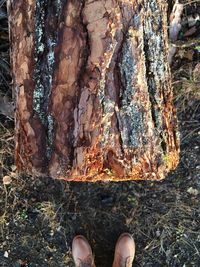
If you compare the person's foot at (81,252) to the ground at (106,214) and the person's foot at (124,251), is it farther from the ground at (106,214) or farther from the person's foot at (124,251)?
the person's foot at (124,251)

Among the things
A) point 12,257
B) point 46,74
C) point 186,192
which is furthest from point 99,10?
point 12,257

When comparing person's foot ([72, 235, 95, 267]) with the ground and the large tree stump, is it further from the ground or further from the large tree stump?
the large tree stump

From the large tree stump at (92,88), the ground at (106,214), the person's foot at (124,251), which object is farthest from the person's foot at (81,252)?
the large tree stump at (92,88)

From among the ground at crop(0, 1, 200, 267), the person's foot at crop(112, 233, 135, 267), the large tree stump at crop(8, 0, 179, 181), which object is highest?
the large tree stump at crop(8, 0, 179, 181)

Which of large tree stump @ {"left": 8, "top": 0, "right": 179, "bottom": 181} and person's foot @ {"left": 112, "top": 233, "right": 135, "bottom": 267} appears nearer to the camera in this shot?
large tree stump @ {"left": 8, "top": 0, "right": 179, "bottom": 181}

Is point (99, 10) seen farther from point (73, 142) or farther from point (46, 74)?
point (73, 142)

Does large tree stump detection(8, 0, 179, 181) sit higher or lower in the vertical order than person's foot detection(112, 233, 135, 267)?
higher

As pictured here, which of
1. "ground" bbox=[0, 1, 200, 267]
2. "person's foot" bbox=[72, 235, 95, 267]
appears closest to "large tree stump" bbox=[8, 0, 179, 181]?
"ground" bbox=[0, 1, 200, 267]
